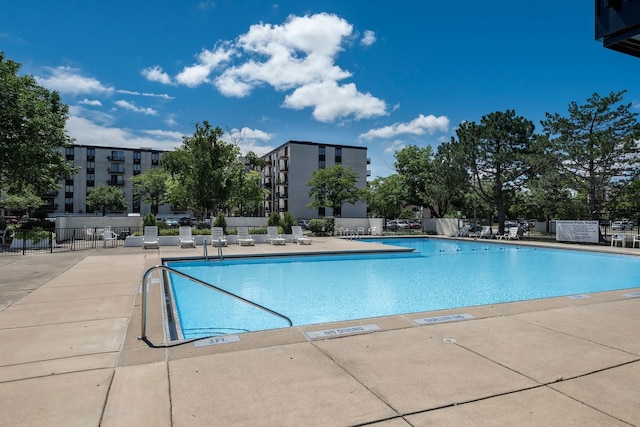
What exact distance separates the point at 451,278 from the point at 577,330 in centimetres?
789

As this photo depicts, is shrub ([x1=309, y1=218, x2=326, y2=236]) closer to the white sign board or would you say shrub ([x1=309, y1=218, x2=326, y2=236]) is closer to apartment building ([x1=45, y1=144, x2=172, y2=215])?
the white sign board

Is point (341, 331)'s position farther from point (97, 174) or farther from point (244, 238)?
point (97, 174)

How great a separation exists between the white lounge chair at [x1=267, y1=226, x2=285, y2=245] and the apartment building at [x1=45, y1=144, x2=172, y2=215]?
5927cm

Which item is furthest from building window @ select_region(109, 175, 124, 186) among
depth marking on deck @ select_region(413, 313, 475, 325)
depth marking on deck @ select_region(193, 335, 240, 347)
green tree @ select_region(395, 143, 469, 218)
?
depth marking on deck @ select_region(413, 313, 475, 325)

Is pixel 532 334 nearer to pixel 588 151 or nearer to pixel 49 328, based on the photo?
pixel 49 328

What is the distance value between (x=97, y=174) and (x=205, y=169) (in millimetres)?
63420

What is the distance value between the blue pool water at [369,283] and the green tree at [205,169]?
1017cm

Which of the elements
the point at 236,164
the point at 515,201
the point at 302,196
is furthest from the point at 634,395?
the point at 302,196

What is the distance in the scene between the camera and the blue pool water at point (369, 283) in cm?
889

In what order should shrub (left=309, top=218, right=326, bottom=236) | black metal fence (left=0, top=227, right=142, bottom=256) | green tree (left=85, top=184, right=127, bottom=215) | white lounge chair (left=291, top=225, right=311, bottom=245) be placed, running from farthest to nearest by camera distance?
green tree (left=85, top=184, right=127, bottom=215) < shrub (left=309, top=218, right=326, bottom=236) < white lounge chair (left=291, top=225, right=311, bottom=245) < black metal fence (left=0, top=227, right=142, bottom=256)

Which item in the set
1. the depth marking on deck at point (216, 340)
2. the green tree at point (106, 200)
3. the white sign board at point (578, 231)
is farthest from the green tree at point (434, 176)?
the green tree at point (106, 200)

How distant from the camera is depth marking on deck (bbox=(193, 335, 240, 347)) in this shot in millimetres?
5012

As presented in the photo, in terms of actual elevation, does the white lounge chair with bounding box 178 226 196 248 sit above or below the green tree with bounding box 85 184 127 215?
below

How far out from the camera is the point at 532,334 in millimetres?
5473
